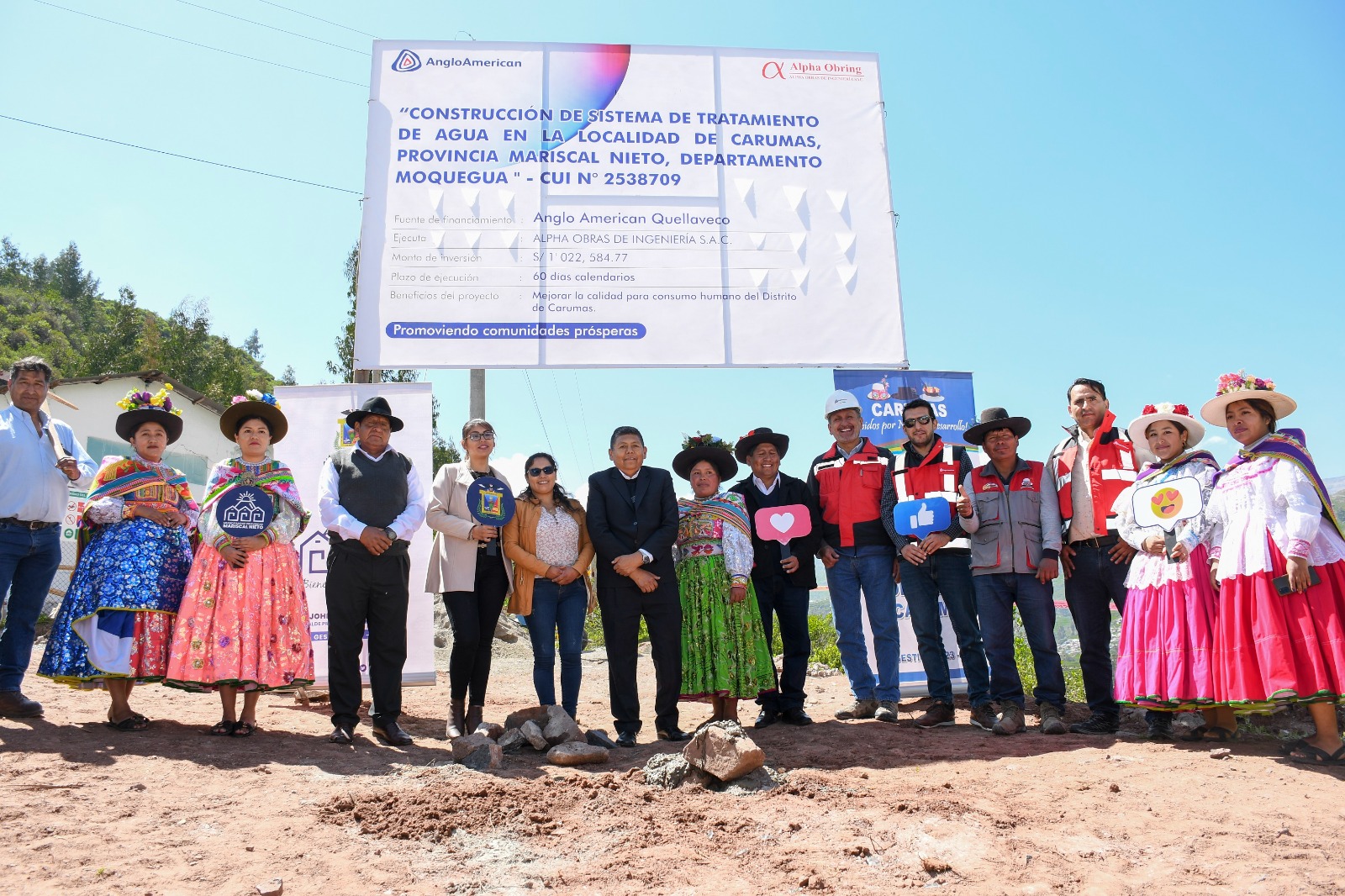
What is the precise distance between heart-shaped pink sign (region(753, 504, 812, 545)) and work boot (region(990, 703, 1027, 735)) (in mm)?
1474

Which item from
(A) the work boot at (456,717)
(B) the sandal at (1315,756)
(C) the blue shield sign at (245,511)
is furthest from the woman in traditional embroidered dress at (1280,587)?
(C) the blue shield sign at (245,511)

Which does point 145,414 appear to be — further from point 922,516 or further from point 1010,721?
point 1010,721

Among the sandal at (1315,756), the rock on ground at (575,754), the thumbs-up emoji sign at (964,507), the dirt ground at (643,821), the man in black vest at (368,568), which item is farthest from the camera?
the thumbs-up emoji sign at (964,507)

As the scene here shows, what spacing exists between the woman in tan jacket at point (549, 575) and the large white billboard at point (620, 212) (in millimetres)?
1545

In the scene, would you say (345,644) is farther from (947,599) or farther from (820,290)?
(820,290)

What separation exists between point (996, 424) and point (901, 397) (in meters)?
1.48

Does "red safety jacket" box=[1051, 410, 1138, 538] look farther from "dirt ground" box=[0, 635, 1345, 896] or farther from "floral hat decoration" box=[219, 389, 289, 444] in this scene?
"floral hat decoration" box=[219, 389, 289, 444]

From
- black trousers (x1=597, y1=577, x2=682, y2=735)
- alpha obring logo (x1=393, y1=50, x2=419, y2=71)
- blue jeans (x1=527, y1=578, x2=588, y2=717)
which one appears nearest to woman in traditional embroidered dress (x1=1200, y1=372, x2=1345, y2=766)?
black trousers (x1=597, y1=577, x2=682, y2=735)

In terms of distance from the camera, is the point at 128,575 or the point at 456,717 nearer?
the point at 128,575

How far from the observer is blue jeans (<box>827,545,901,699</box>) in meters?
5.24

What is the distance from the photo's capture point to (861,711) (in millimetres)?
5332

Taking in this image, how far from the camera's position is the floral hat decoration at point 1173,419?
4418mm

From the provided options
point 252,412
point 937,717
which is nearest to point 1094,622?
point 937,717

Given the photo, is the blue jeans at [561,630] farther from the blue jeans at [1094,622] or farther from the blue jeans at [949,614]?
the blue jeans at [1094,622]
